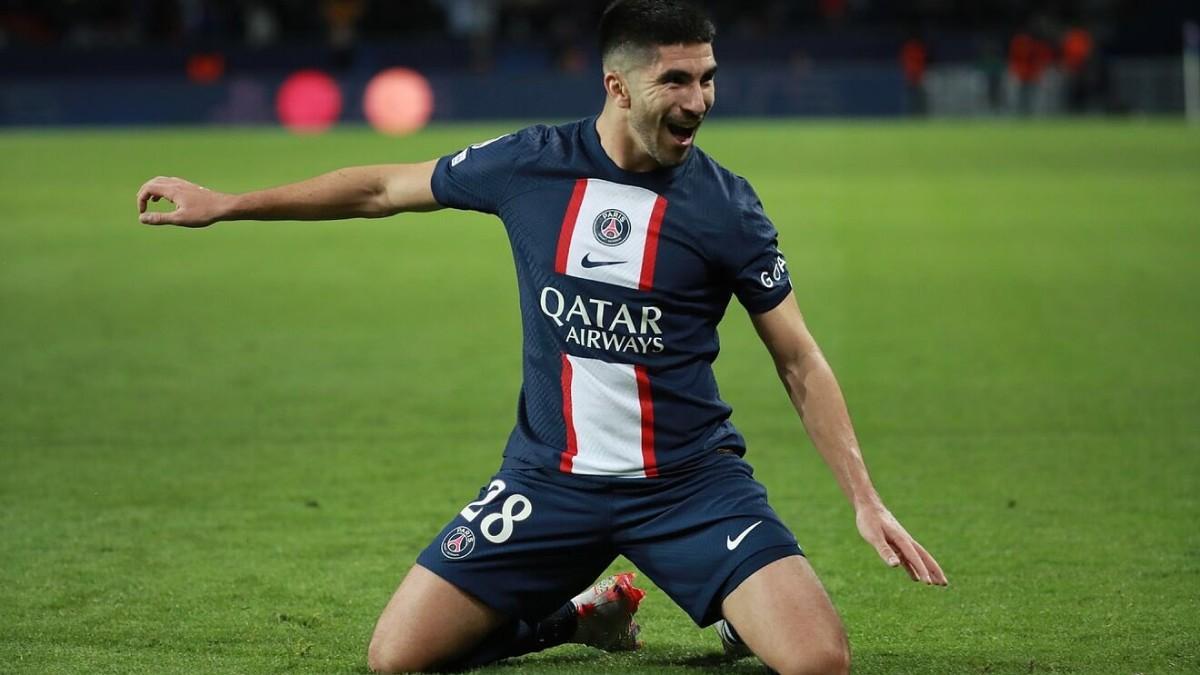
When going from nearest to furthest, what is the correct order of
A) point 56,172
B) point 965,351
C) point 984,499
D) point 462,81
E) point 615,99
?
point 615,99, point 984,499, point 965,351, point 56,172, point 462,81

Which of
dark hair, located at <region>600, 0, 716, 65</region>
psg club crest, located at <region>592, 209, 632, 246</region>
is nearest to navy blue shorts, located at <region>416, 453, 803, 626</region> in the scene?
psg club crest, located at <region>592, 209, 632, 246</region>

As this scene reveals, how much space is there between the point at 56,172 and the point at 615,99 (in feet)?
71.8

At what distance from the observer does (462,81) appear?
123 feet

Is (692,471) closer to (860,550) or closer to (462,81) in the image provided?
(860,550)

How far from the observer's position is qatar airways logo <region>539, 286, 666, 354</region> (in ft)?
16.1

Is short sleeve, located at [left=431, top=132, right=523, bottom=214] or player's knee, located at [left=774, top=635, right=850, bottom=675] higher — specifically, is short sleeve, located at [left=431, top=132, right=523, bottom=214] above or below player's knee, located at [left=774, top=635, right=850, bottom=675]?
above

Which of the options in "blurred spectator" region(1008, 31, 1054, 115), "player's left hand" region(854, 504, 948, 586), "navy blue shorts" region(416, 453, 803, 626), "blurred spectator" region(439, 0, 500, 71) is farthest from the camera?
"blurred spectator" region(439, 0, 500, 71)

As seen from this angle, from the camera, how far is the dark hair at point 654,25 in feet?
15.4

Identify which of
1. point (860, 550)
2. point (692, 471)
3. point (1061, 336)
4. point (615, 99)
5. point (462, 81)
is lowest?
point (462, 81)

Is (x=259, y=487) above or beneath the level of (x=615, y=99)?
beneath

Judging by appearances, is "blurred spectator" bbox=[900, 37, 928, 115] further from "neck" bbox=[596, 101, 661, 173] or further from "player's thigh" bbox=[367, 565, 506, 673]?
"player's thigh" bbox=[367, 565, 506, 673]

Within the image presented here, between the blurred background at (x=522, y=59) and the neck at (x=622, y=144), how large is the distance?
32.2 m

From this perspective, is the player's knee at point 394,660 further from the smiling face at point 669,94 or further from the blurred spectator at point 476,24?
the blurred spectator at point 476,24

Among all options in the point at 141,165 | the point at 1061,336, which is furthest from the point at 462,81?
the point at 1061,336
